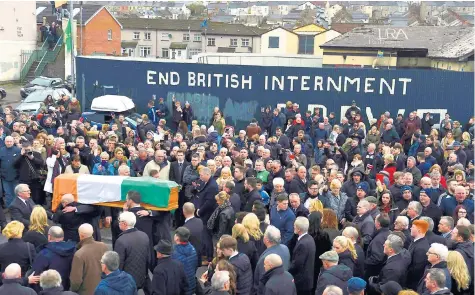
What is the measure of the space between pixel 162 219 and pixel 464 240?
4425 mm

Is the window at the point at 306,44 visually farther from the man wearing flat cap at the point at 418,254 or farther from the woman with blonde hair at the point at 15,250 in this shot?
the woman with blonde hair at the point at 15,250

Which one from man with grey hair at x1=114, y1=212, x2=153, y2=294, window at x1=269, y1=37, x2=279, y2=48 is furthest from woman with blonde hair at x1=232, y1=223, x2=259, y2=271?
window at x1=269, y1=37, x2=279, y2=48

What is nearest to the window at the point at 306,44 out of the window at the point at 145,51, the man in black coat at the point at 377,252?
the window at the point at 145,51

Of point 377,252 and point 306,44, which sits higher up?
point 377,252

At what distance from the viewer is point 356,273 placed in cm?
863

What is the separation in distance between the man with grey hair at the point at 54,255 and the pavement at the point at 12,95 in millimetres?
27967

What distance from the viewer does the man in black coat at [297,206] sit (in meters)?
10.2

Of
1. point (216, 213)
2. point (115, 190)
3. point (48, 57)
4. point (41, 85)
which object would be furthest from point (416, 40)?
point (216, 213)

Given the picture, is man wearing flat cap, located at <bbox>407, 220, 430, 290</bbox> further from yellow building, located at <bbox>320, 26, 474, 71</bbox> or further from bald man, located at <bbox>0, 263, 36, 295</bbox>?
yellow building, located at <bbox>320, 26, 474, 71</bbox>

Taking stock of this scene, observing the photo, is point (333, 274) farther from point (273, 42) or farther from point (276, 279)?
point (273, 42)

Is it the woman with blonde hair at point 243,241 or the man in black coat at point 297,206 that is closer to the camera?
the woman with blonde hair at point 243,241

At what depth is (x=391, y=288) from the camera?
7.46m

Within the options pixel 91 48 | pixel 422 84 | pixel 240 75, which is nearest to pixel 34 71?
pixel 91 48

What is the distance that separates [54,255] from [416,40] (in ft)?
97.5
